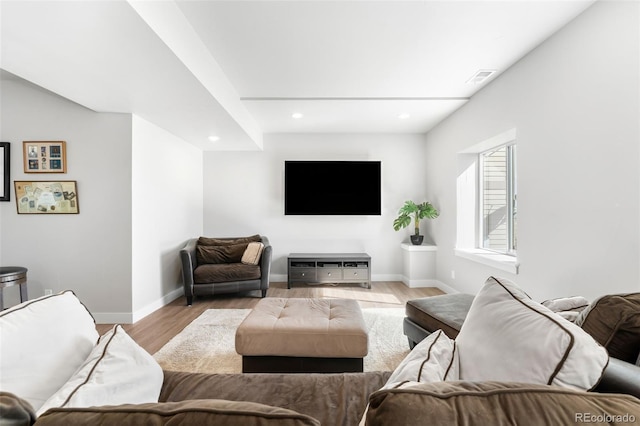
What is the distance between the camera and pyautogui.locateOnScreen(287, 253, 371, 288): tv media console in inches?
190

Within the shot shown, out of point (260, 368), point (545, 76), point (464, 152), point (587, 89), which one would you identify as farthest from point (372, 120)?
point (260, 368)

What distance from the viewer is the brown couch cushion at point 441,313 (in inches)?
80.0

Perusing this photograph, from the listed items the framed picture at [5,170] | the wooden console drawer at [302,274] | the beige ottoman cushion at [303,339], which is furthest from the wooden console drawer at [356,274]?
the framed picture at [5,170]

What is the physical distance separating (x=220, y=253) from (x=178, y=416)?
13.7 feet

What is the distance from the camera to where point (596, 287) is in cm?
207

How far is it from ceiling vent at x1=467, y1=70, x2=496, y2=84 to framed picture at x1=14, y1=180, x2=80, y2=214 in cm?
430

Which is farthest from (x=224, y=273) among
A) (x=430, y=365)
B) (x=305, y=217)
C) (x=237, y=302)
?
(x=430, y=365)

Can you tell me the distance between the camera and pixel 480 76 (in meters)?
3.05

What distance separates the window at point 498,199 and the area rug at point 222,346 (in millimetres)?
1511

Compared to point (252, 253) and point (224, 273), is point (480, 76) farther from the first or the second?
point (224, 273)

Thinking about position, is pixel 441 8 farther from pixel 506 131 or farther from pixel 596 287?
pixel 596 287

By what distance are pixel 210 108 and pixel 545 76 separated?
3.00m

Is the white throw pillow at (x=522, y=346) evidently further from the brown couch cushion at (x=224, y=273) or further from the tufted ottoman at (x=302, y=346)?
the brown couch cushion at (x=224, y=273)

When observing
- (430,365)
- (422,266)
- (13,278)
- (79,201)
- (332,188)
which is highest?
(332,188)
